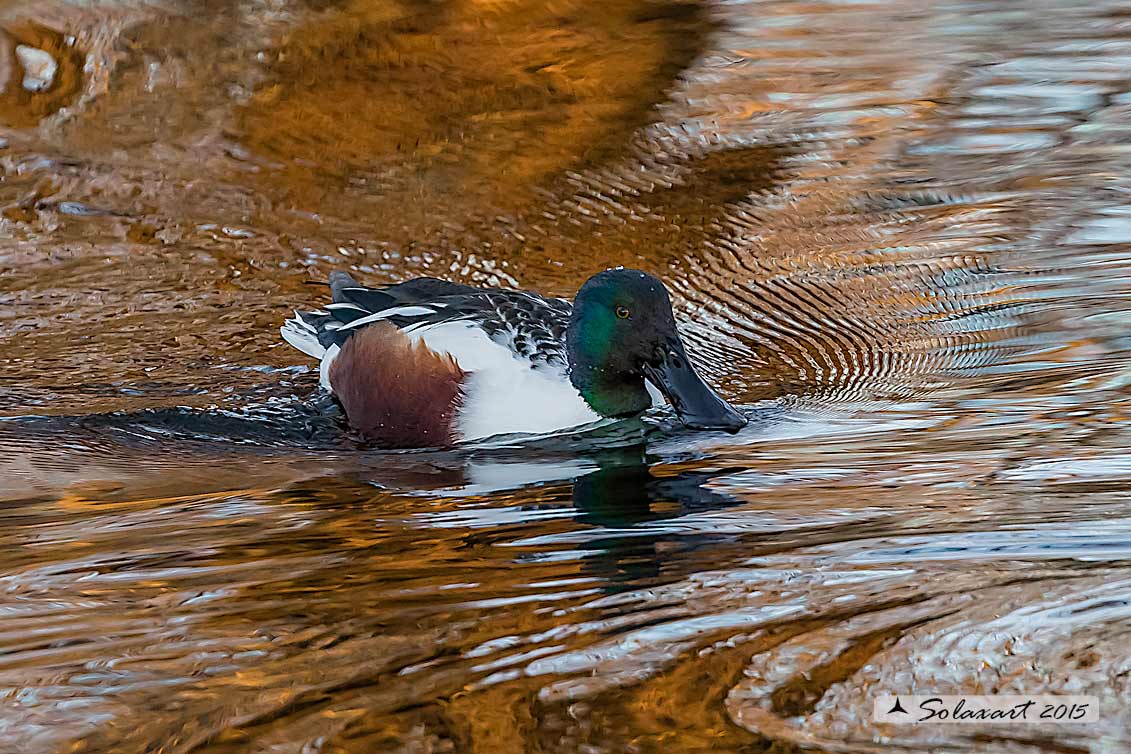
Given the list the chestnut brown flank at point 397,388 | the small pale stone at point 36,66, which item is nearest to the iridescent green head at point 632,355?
the chestnut brown flank at point 397,388

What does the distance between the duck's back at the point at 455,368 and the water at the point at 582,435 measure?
142 mm

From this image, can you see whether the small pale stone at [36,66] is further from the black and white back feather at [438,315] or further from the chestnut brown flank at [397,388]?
the chestnut brown flank at [397,388]

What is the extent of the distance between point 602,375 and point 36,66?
4772 mm

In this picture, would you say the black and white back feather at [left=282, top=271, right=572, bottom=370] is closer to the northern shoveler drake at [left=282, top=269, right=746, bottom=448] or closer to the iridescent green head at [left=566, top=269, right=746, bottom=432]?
the northern shoveler drake at [left=282, top=269, right=746, bottom=448]

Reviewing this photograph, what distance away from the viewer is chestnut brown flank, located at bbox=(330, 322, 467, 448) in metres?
4.77

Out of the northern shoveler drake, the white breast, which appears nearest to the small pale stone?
A: the northern shoveler drake

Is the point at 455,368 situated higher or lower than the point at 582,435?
higher

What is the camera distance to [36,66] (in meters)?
8.11

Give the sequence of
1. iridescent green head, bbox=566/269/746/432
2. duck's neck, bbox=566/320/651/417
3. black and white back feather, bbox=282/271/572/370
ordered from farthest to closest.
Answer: black and white back feather, bbox=282/271/572/370
duck's neck, bbox=566/320/651/417
iridescent green head, bbox=566/269/746/432

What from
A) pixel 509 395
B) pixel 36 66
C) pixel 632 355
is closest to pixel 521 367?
pixel 509 395

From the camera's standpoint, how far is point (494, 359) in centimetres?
476

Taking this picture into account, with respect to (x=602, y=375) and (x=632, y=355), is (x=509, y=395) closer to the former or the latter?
(x=602, y=375)

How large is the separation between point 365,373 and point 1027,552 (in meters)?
2.63

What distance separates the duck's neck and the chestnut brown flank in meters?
0.36
